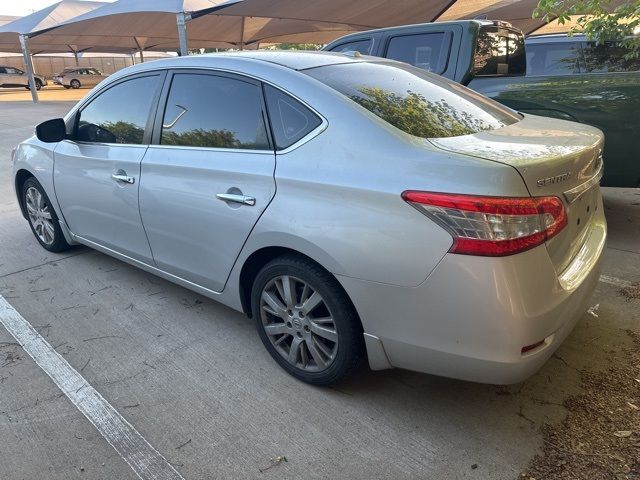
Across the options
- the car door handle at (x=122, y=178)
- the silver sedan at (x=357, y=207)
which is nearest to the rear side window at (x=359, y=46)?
the silver sedan at (x=357, y=207)

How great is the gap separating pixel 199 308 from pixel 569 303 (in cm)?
238

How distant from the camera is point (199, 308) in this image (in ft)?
11.6

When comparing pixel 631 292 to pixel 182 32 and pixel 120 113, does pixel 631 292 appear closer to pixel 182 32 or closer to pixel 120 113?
pixel 120 113

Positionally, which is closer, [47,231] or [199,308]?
[199,308]

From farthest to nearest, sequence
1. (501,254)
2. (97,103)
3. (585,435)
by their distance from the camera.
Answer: (97,103)
(585,435)
(501,254)

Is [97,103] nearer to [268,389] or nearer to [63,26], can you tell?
[268,389]

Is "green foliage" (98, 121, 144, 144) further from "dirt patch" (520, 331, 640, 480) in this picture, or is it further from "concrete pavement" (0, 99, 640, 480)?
"dirt patch" (520, 331, 640, 480)

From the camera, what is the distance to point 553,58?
212 inches

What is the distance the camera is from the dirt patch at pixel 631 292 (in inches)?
136

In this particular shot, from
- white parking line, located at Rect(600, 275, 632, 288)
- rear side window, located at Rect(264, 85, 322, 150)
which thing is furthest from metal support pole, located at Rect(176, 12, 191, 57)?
white parking line, located at Rect(600, 275, 632, 288)

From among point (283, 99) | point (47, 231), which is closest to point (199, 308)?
point (283, 99)

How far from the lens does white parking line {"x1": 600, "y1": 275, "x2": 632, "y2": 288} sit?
11.9 feet

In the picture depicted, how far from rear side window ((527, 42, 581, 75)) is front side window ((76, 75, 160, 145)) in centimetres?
413

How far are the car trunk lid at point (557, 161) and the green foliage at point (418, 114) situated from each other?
0.09m
